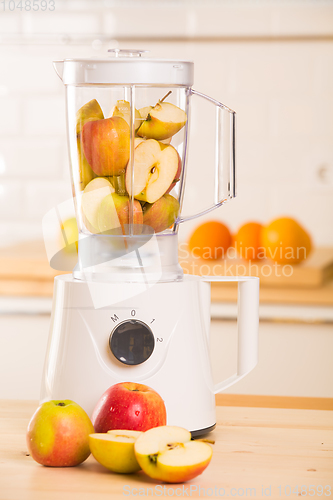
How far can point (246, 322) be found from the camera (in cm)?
70

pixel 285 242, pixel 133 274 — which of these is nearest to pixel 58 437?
pixel 133 274

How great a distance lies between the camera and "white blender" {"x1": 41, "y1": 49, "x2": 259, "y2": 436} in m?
0.65

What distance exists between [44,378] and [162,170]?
0.24 m

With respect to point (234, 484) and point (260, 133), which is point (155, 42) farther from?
point (234, 484)

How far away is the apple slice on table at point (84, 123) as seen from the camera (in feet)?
2.33

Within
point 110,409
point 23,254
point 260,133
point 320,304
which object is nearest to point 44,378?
point 110,409

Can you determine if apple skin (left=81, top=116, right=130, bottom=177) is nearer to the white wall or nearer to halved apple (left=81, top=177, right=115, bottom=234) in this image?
halved apple (left=81, top=177, right=115, bottom=234)

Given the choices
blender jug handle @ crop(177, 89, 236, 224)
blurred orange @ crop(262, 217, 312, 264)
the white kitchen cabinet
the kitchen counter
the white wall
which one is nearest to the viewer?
the kitchen counter

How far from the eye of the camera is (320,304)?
1.34 metres

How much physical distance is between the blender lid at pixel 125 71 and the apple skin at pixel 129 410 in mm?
290

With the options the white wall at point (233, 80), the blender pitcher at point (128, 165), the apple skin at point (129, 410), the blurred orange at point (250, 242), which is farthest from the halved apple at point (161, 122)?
the white wall at point (233, 80)

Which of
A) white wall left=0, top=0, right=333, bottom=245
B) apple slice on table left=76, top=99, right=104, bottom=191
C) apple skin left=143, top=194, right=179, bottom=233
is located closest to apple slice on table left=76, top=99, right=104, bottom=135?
apple slice on table left=76, top=99, right=104, bottom=191

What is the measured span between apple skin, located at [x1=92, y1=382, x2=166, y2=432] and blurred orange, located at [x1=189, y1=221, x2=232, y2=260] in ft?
2.99

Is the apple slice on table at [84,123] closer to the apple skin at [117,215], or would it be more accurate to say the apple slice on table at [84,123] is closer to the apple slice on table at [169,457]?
the apple skin at [117,215]
